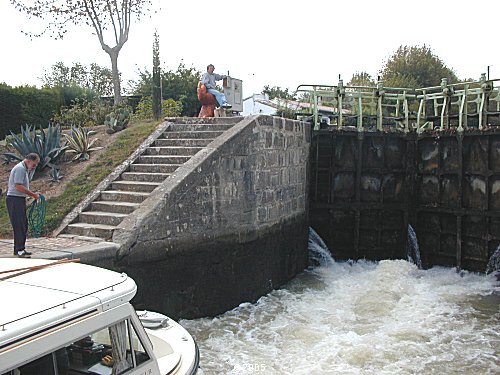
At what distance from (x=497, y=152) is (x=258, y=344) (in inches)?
253

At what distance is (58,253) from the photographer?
22.0 ft

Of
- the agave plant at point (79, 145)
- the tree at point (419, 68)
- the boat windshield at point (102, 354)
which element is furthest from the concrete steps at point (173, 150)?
the tree at point (419, 68)

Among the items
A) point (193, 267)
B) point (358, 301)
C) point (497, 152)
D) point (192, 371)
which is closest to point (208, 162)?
point (193, 267)

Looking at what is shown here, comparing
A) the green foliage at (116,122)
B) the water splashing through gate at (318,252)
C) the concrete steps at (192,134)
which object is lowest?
the water splashing through gate at (318,252)

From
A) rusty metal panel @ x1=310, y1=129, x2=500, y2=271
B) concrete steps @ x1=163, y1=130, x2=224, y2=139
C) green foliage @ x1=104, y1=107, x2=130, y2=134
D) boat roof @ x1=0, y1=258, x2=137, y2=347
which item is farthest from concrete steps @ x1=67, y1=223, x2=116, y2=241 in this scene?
rusty metal panel @ x1=310, y1=129, x2=500, y2=271

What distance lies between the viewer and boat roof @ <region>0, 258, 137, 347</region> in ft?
10.1

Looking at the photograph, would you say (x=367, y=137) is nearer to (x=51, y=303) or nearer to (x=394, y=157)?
(x=394, y=157)

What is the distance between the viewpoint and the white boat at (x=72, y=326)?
9.96 feet

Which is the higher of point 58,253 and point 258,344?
point 58,253

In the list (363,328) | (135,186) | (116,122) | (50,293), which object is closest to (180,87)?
(116,122)

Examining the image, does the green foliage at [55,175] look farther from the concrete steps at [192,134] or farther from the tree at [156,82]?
the tree at [156,82]

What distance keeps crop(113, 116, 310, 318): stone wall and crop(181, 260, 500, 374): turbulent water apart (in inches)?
16.5

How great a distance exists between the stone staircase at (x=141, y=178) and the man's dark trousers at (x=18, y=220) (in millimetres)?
1084

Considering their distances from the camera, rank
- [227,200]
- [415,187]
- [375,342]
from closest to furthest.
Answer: [375,342]
[227,200]
[415,187]
